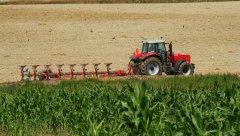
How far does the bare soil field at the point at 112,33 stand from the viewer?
3241 centimetres

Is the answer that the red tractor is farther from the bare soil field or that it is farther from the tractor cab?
the bare soil field

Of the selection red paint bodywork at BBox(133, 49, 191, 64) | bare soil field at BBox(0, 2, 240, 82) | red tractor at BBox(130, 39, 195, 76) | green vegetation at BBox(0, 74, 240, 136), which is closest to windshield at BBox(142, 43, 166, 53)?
red tractor at BBox(130, 39, 195, 76)

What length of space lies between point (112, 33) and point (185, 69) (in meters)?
14.2

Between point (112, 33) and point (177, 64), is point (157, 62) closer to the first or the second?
point (177, 64)

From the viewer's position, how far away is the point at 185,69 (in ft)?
85.6

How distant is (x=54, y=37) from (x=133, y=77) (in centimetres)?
1490

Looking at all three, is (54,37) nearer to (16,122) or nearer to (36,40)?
(36,40)

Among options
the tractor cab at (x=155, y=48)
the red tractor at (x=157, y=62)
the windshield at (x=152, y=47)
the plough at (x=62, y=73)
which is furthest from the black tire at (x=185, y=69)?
the plough at (x=62, y=73)

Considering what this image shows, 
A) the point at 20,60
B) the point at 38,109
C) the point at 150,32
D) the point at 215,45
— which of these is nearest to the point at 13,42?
the point at 20,60

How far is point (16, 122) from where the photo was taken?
13977 millimetres

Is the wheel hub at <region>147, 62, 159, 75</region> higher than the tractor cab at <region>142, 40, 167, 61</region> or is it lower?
lower

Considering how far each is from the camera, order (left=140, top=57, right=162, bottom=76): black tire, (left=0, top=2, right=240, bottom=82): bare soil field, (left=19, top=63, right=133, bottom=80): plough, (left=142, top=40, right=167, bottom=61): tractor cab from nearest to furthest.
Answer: (left=19, top=63, right=133, bottom=80): plough, (left=140, top=57, right=162, bottom=76): black tire, (left=142, top=40, right=167, bottom=61): tractor cab, (left=0, top=2, right=240, bottom=82): bare soil field

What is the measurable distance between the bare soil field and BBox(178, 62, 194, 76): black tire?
3.05 meters

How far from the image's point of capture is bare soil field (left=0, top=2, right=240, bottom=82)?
32.4 metres
